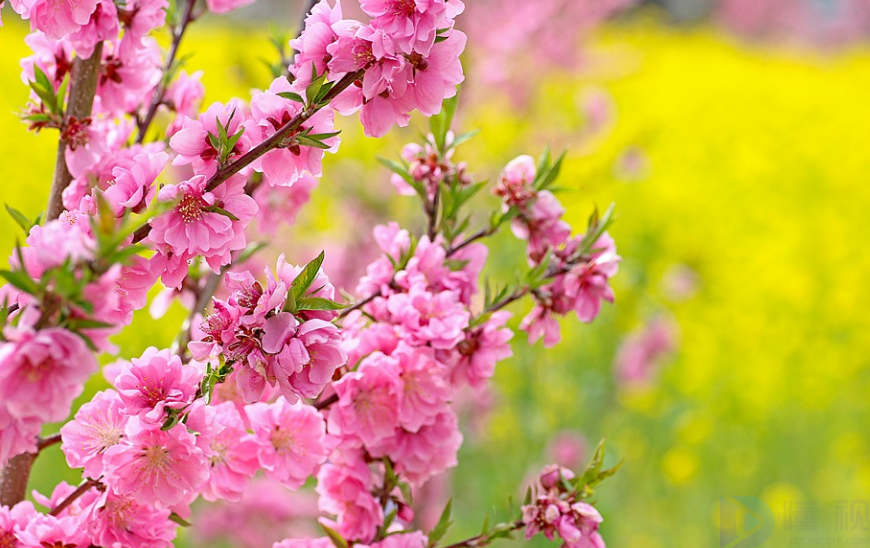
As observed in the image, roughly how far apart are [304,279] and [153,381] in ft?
0.40

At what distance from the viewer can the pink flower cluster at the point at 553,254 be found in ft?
2.56

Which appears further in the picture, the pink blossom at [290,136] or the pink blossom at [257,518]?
the pink blossom at [257,518]

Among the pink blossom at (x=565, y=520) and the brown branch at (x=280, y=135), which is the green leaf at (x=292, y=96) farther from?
the pink blossom at (x=565, y=520)

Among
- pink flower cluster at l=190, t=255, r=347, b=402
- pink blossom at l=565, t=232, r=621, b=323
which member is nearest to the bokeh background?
pink blossom at l=565, t=232, r=621, b=323

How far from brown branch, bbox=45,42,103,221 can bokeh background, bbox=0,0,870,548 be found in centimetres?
26

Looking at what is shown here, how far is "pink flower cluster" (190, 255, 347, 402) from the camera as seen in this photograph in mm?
550

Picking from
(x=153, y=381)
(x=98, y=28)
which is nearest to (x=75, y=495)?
(x=153, y=381)

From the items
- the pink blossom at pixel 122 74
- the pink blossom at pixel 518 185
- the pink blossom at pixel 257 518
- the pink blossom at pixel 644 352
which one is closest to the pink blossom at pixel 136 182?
the pink blossom at pixel 122 74

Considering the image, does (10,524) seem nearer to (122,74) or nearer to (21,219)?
(21,219)

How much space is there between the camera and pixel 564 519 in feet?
2.30

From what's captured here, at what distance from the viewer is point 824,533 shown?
9.26 ft

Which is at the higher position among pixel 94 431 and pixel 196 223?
pixel 196 223

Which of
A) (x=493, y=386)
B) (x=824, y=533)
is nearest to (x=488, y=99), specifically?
(x=493, y=386)

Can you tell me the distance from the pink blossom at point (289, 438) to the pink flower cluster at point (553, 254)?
0.21 metres
